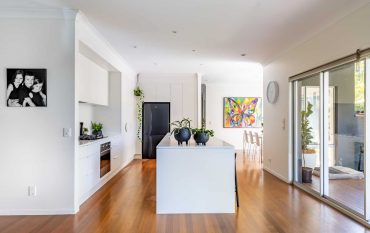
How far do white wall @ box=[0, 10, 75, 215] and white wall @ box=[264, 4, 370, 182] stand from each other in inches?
137

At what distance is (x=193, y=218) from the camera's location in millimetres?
3090

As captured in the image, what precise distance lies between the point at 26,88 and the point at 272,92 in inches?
183

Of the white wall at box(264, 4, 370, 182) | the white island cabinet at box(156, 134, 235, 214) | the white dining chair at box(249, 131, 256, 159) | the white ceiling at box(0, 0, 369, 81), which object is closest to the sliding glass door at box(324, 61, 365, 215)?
the white wall at box(264, 4, 370, 182)

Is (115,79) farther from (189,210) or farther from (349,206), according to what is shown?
(349,206)

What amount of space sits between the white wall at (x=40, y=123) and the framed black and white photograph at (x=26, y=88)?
0.21 feet

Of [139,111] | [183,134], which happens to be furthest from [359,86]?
[139,111]

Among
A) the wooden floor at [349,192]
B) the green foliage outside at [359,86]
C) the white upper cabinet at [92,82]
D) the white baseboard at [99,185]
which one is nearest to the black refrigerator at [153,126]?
the white baseboard at [99,185]

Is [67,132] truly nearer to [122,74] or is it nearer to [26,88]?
[26,88]

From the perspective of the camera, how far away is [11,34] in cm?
318

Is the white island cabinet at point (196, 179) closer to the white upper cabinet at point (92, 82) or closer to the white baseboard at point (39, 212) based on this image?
the white baseboard at point (39, 212)

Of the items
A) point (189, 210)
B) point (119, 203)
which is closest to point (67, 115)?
point (119, 203)

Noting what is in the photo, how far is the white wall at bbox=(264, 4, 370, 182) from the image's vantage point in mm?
2994

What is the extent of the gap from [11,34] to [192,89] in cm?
507

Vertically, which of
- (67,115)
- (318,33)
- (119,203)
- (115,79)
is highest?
(318,33)
